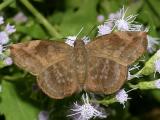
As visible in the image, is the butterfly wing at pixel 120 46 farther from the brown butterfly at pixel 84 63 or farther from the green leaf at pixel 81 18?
the green leaf at pixel 81 18

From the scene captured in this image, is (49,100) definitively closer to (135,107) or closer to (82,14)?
(82,14)

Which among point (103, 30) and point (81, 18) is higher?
point (81, 18)

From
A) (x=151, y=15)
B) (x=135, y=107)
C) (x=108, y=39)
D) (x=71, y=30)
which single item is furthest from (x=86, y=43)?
(x=135, y=107)

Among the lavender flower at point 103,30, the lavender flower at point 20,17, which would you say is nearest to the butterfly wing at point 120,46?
the lavender flower at point 103,30

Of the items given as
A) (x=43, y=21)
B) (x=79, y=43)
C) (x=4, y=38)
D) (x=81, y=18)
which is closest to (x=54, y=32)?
(x=43, y=21)

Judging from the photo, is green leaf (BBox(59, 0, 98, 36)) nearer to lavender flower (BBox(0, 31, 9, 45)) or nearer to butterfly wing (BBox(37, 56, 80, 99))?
lavender flower (BBox(0, 31, 9, 45))

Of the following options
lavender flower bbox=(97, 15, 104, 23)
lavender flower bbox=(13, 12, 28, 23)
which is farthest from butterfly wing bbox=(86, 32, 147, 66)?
lavender flower bbox=(13, 12, 28, 23)

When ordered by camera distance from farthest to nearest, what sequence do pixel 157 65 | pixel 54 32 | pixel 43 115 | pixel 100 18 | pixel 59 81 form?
pixel 100 18, pixel 54 32, pixel 43 115, pixel 157 65, pixel 59 81

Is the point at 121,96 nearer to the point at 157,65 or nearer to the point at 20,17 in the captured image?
the point at 157,65
